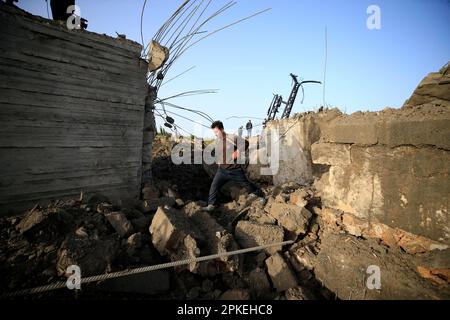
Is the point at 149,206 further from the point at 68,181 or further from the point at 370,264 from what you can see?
the point at 370,264

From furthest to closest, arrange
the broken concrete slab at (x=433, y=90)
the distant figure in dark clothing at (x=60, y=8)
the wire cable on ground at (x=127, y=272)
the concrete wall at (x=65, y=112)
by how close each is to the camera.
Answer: the distant figure in dark clothing at (x=60, y=8)
the concrete wall at (x=65, y=112)
the broken concrete slab at (x=433, y=90)
the wire cable on ground at (x=127, y=272)

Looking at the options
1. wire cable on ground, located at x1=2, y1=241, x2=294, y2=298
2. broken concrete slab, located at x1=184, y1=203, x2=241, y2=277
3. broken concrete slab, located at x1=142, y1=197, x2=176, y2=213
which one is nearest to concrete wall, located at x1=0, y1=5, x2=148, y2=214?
broken concrete slab, located at x1=142, y1=197, x2=176, y2=213

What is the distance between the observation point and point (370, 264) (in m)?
2.11

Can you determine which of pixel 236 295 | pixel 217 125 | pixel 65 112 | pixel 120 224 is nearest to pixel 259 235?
pixel 236 295

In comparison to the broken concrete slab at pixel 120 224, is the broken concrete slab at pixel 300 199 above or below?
above

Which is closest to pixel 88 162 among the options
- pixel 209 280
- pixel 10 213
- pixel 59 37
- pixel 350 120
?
pixel 10 213

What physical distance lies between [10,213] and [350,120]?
454 cm

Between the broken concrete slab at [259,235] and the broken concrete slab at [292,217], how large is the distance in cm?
20

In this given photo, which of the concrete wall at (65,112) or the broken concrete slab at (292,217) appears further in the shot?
the concrete wall at (65,112)

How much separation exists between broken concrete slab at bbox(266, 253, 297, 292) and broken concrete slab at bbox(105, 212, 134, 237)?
1490 mm

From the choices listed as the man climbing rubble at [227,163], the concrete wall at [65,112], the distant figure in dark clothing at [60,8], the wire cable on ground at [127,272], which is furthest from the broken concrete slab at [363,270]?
the distant figure in dark clothing at [60,8]

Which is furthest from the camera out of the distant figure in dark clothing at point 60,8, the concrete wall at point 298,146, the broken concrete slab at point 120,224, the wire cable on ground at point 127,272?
the concrete wall at point 298,146

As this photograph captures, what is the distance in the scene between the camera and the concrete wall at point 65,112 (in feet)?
10.8

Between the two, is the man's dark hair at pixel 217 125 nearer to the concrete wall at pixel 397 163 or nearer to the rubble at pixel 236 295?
the concrete wall at pixel 397 163
